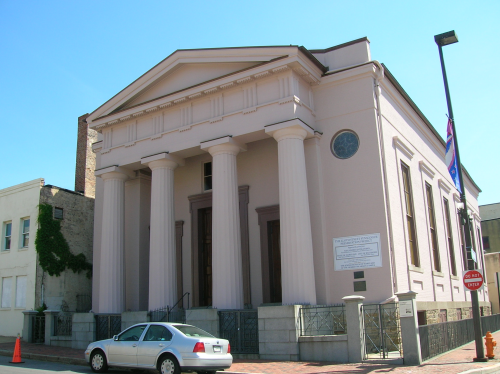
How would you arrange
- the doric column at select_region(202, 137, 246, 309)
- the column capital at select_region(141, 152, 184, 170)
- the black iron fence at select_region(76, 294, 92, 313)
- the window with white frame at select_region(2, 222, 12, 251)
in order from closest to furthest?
the doric column at select_region(202, 137, 246, 309) → the column capital at select_region(141, 152, 184, 170) → the black iron fence at select_region(76, 294, 92, 313) → the window with white frame at select_region(2, 222, 12, 251)

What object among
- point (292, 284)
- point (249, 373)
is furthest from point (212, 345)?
point (292, 284)

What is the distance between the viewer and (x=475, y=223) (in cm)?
3944

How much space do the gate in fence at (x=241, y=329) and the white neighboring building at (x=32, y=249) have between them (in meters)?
12.4

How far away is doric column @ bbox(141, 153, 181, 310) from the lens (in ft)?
64.1

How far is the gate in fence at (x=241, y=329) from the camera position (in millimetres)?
15922

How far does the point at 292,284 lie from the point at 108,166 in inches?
430

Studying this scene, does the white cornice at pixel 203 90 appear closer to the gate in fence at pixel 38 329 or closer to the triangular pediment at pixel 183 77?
A: the triangular pediment at pixel 183 77

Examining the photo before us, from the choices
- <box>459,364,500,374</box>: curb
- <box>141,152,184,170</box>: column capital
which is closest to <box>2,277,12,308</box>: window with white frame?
<box>141,152,184,170</box>: column capital

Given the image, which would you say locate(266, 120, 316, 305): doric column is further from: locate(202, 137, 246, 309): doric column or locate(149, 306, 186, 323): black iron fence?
locate(149, 306, 186, 323): black iron fence

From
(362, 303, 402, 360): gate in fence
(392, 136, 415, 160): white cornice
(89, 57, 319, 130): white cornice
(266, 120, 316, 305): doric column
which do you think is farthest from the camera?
(392, 136, 415, 160): white cornice

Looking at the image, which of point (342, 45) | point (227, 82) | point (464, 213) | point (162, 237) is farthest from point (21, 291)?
point (464, 213)

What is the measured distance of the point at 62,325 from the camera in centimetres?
2092

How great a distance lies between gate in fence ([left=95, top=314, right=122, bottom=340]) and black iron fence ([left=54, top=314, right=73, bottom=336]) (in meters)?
1.75

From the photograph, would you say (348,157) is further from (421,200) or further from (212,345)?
(212,345)
